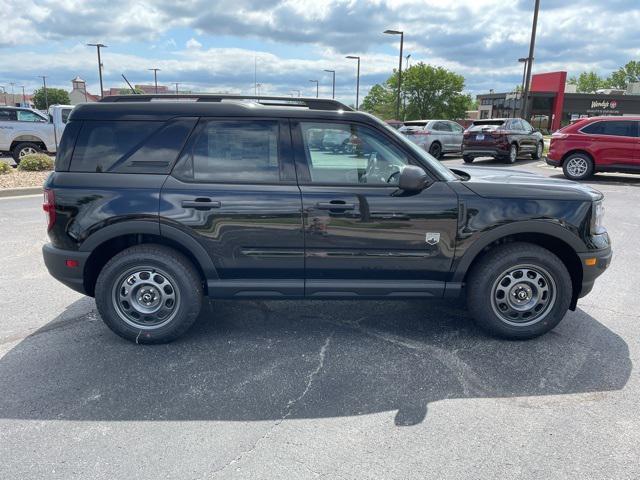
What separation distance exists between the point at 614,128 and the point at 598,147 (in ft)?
1.94

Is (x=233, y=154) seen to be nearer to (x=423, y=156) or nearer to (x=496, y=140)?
(x=423, y=156)

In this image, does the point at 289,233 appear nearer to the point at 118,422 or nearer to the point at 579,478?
the point at 118,422

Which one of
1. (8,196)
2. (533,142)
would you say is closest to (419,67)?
(533,142)

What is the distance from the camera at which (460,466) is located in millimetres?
2496

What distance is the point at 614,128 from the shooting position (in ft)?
41.2

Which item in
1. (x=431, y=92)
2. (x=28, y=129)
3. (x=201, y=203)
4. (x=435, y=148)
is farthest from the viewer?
(x=431, y=92)

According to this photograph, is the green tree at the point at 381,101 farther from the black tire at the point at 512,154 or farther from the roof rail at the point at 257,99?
the roof rail at the point at 257,99

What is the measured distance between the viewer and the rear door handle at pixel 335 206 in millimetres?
3600

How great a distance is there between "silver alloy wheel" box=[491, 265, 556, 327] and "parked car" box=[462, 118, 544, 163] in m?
13.0

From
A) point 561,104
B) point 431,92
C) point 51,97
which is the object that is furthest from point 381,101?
point 51,97

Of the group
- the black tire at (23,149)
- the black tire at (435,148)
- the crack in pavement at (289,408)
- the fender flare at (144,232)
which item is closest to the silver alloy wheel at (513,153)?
the black tire at (435,148)

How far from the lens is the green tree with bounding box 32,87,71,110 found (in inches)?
3868

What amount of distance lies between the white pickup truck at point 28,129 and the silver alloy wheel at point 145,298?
41.6 feet

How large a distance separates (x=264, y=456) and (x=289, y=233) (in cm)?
160
